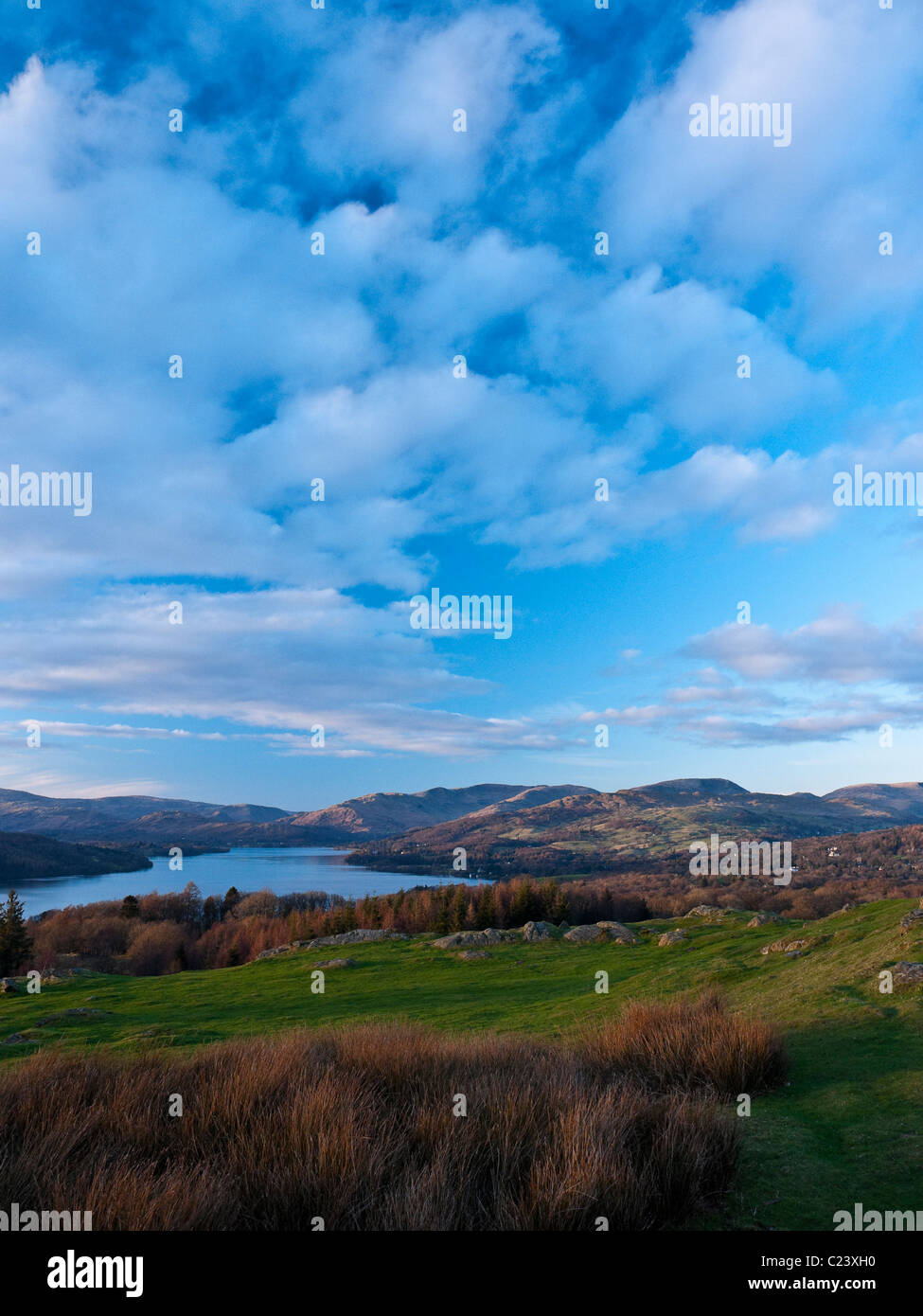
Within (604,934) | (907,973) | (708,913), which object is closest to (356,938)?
(604,934)

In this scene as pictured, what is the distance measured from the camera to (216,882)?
140000mm

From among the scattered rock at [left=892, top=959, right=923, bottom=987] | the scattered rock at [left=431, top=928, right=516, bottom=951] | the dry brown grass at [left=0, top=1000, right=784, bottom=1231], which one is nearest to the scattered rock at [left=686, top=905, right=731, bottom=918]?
the scattered rock at [left=431, top=928, right=516, bottom=951]

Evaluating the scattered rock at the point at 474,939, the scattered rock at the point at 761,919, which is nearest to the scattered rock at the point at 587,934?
Result: the scattered rock at the point at 474,939

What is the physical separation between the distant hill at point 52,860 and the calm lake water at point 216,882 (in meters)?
4.11

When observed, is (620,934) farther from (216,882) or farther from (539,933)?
(216,882)

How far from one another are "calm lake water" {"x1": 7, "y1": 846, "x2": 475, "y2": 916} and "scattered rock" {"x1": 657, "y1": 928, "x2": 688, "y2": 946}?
259ft

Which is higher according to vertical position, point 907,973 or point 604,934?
point 907,973

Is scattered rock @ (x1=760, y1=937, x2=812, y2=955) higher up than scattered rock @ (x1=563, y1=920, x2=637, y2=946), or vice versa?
scattered rock @ (x1=760, y1=937, x2=812, y2=955)

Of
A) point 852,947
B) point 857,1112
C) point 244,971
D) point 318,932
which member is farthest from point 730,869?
point 857,1112

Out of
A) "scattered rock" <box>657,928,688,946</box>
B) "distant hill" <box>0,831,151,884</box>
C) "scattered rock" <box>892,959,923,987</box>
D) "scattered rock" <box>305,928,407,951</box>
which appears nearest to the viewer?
"scattered rock" <box>892,959,923,987</box>

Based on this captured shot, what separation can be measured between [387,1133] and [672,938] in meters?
25.7

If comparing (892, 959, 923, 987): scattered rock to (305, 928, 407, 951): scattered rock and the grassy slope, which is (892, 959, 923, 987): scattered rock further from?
(305, 928, 407, 951): scattered rock

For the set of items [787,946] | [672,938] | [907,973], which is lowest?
[672,938]

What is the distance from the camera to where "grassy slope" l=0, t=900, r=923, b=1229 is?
227 inches
